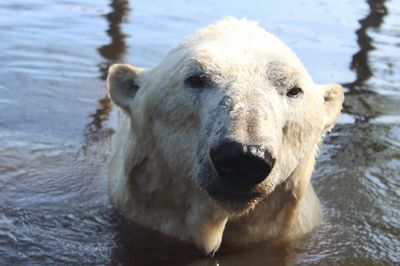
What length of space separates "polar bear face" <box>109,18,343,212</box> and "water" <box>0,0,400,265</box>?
2.29ft

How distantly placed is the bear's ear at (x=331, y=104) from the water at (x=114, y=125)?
2.49 ft

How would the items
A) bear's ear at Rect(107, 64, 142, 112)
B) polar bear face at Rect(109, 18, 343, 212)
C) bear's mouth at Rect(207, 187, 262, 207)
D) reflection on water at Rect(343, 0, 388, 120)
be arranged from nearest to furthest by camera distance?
polar bear face at Rect(109, 18, 343, 212) → bear's mouth at Rect(207, 187, 262, 207) → bear's ear at Rect(107, 64, 142, 112) → reflection on water at Rect(343, 0, 388, 120)

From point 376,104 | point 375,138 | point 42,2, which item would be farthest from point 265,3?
point 375,138

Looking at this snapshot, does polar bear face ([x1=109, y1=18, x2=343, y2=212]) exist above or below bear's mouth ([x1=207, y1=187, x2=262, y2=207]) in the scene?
above

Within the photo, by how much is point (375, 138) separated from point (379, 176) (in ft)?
2.98

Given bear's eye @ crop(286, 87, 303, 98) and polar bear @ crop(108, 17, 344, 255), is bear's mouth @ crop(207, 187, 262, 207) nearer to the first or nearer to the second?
polar bear @ crop(108, 17, 344, 255)

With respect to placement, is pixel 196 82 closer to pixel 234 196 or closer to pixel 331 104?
pixel 234 196

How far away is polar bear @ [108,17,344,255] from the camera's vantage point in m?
2.96

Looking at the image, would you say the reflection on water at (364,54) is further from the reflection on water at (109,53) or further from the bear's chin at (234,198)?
the bear's chin at (234,198)

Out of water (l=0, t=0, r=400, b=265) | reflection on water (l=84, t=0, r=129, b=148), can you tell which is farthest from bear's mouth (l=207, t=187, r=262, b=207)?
reflection on water (l=84, t=0, r=129, b=148)

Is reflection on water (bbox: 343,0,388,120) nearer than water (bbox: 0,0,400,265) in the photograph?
No

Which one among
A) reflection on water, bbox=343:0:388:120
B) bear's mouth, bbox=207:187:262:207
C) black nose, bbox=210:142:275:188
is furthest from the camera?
reflection on water, bbox=343:0:388:120

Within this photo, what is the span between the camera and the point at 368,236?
4277mm

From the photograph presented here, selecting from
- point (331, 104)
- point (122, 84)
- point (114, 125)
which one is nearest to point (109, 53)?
point (114, 125)
